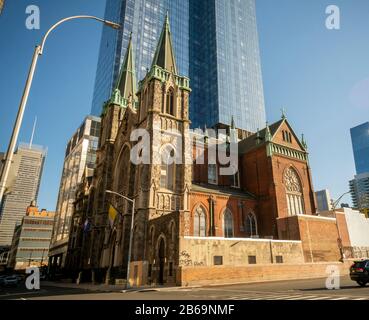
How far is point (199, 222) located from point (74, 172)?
199ft

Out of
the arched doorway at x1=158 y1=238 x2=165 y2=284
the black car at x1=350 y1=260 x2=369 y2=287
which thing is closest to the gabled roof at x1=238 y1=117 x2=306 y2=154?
the arched doorway at x1=158 y1=238 x2=165 y2=284

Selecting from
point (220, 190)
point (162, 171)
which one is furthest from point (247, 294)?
point (220, 190)

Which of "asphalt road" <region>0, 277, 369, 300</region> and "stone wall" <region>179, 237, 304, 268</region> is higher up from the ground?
"stone wall" <region>179, 237, 304, 268</region>

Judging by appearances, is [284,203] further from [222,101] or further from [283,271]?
[222,101]

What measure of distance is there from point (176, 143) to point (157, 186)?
6.77m

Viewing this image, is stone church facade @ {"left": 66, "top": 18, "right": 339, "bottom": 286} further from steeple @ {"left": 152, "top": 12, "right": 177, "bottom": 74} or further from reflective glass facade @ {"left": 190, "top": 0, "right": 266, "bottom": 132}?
reflective glass facade @ {"left": 190, "top": 0, "right": 266, "bottom": 132}

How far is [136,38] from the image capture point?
99.4 metres

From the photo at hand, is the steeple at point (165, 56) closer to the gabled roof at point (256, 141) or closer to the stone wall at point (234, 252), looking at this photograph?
the gabled roof at point (256, 141)

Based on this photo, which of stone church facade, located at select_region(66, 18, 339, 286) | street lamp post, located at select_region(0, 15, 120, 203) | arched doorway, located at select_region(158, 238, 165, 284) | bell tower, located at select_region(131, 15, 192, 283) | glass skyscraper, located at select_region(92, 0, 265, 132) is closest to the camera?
street lamp post, located at select_region(0, 15, 120, 203)

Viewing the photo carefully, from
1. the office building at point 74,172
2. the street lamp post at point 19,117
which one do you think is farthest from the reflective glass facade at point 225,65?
the street lamp post at point 19,117

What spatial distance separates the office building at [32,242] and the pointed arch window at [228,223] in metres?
96.4

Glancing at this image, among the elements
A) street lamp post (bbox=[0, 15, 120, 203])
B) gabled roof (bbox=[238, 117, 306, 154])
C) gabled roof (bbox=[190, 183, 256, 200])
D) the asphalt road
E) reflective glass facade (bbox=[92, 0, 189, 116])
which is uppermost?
Answer: reflective glass facade (bbox=[92, 0, 189, 116])

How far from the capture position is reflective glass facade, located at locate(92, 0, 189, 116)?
96.6m

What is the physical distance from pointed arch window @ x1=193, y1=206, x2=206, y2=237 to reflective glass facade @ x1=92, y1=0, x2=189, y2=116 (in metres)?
68.4
